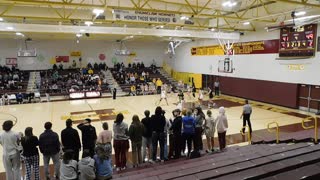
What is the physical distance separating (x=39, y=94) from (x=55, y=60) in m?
8.04

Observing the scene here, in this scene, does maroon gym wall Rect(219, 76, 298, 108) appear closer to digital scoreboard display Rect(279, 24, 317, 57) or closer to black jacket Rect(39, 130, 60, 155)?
digital scoreboard display Rect(279, 24, 317, 57)

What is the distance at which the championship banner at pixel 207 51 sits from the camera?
75.5 feet

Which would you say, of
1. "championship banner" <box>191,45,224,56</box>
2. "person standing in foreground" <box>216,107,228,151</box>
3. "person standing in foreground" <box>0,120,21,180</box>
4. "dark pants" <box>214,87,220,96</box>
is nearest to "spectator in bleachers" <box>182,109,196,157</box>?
"person standing in foreground" <box>216,107,228,151</box>

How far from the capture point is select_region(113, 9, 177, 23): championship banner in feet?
37.6

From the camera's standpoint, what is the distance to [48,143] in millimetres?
5828

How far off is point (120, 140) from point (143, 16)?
7.17m

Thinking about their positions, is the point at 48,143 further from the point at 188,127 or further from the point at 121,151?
the point at 188,127

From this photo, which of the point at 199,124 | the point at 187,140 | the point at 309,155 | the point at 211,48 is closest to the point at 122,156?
the point at 187,140

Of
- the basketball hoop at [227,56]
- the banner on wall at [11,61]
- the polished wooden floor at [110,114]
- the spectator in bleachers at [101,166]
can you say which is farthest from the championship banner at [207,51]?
the spectator in bleachers at [101,166]

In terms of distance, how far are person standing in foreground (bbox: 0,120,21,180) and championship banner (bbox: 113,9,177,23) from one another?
7155 mm

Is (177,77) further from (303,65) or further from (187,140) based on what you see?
(187,140)

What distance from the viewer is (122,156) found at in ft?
22.2

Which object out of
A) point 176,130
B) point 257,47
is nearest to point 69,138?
point 176,130

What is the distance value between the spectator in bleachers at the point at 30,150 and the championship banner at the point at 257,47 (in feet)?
52.9
